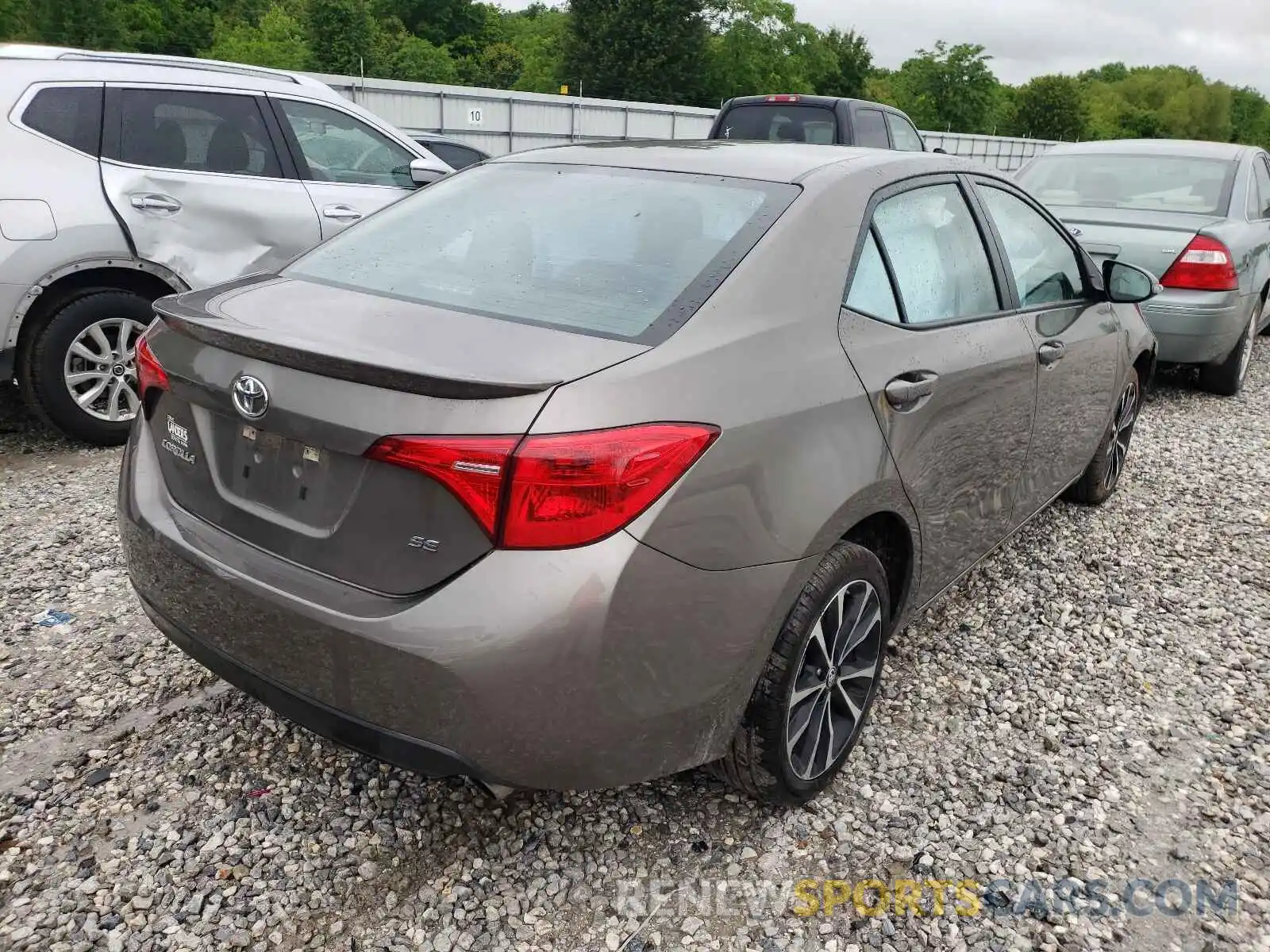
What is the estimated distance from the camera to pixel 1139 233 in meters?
6.47

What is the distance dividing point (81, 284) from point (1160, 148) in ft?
24.2

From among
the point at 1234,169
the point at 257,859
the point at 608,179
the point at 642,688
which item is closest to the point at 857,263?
the point at 608,179

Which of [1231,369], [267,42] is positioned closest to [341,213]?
[1231,369]

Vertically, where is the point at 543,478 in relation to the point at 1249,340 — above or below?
above

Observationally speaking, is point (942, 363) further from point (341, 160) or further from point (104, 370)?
point (341, 160)

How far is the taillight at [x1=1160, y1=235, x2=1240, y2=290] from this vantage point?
628cm

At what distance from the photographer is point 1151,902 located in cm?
233

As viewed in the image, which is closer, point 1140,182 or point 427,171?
point 427,171

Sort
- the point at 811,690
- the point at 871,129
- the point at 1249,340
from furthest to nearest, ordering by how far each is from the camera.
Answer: the point at 871,129
the point at 1249,340
the point at 811,690

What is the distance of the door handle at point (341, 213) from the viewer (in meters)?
5.61

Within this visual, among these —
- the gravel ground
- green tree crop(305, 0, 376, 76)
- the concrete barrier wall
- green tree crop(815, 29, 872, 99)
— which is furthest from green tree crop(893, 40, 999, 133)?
the gravel ground

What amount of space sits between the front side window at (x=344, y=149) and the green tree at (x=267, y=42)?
5386cm

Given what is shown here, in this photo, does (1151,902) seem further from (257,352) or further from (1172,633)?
(257,352)

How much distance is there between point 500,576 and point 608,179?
4.58 ft
